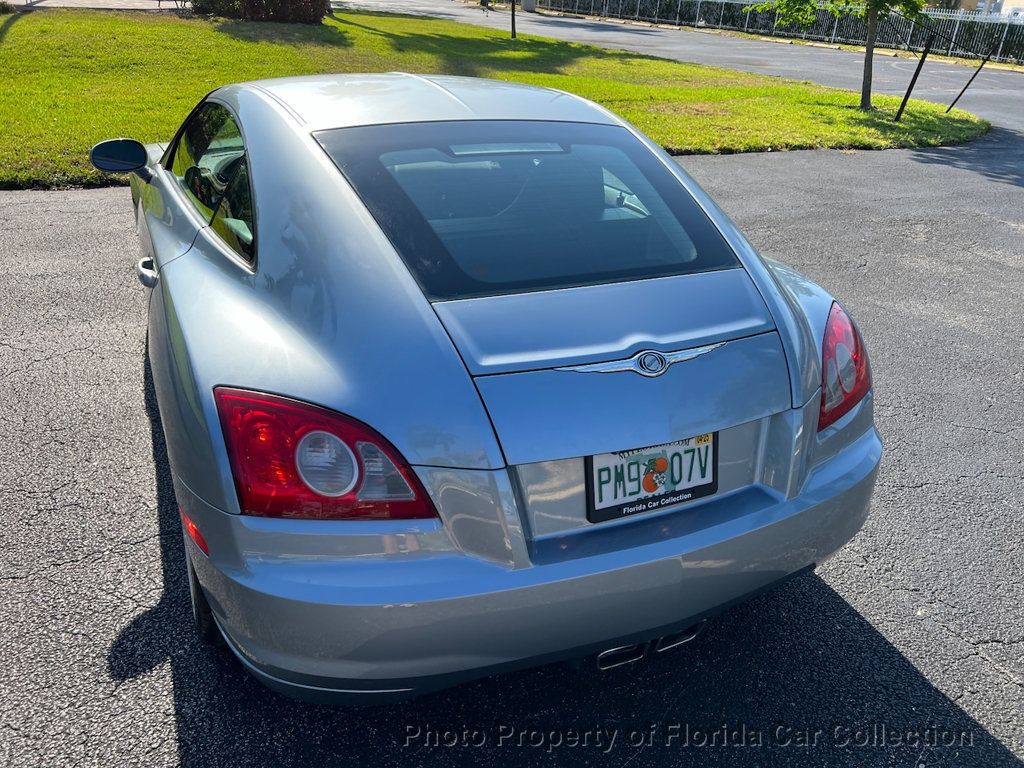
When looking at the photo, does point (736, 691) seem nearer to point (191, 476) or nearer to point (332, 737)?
point (332, 737)

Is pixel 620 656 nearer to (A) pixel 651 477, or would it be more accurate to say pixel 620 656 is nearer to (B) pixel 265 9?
(A) pixel 651 477

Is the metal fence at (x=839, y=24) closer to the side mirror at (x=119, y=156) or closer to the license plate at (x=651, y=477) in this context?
the side mirror at (x=119, y=156)

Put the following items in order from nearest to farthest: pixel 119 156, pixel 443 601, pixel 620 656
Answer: pixel 443 601, pixel 620 656, pixel 119 156

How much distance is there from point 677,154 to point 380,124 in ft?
27.5

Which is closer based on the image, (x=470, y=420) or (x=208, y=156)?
(x=470, y=420)

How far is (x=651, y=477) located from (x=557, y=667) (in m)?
0.83

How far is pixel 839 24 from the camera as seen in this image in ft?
124

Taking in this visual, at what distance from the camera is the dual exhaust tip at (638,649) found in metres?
2.13

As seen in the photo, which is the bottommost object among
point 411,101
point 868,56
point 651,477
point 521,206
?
point 868,56

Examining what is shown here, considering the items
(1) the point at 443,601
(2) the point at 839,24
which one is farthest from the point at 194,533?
(2) the point at 839,24

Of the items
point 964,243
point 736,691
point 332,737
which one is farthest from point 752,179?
point 332,737

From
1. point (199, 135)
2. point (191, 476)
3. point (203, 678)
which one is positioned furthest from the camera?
point (199, 135)

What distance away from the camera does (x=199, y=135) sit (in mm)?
3604

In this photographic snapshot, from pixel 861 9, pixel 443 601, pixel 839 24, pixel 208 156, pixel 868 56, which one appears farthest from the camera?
pixel 839 24
